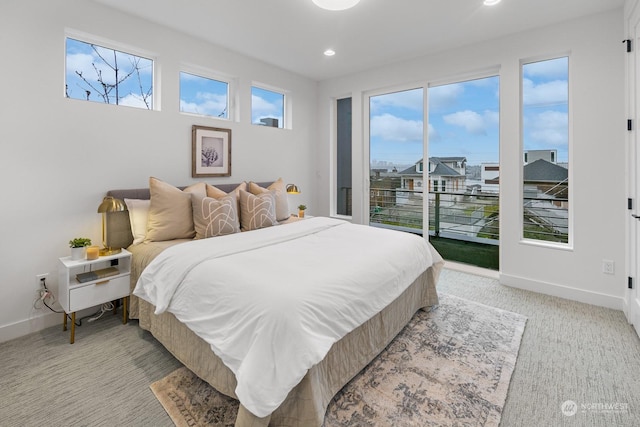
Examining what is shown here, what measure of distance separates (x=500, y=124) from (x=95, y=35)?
4.04 m

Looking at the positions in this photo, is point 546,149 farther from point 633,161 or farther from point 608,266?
point 608,266

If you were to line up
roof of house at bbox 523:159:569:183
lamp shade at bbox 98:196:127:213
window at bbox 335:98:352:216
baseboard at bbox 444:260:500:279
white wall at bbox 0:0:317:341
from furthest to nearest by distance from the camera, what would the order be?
window at bbox 335:98:352:216 → baseboard at bbox 444:260:500:279 → roof of house at bbox 523:159:569:183 → lamp shade at bbox 98:196:127:213 → white wall at bbox 0:0:317:341

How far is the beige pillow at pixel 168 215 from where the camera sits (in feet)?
8.78

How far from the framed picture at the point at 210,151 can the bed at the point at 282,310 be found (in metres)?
0.91

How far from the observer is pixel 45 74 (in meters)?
2.49

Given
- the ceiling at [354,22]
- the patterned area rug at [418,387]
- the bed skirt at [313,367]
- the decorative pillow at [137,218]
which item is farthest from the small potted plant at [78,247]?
the ceiling at [354,22]

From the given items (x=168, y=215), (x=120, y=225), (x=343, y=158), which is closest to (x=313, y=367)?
(x=168, y=215)

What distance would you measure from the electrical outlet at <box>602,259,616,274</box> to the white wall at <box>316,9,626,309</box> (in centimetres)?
4

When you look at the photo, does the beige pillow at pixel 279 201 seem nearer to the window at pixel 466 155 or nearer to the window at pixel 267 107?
the window at pixel 267 107

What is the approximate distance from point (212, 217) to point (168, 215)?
0.37m

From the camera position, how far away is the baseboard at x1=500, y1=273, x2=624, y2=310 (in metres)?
2.90

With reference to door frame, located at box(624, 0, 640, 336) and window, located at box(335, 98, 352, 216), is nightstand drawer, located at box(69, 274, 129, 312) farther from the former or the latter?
door frame, located at box(624, 0, 640, 336)

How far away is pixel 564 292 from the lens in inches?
124

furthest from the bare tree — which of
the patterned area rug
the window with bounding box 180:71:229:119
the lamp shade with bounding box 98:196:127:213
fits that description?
the patterned area rug
